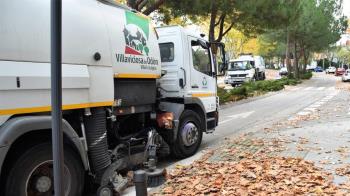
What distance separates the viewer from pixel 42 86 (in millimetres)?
5078

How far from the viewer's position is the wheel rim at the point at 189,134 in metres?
8.83

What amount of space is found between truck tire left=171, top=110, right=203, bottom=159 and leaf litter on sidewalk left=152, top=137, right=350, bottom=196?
566mm

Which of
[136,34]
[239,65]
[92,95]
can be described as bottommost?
[92,95]

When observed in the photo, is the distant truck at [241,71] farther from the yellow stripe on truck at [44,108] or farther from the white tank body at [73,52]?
the yellow stripe on truck at [44,108]

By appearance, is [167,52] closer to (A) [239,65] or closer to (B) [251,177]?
(B) [251,177]

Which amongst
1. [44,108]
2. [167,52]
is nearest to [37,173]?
[44,108]

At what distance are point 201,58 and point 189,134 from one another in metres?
1.70

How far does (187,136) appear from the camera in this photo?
8.90m

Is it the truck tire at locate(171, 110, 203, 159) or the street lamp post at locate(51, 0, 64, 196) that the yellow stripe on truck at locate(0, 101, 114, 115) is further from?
the truck tire at locate(171, 110, 203, 159)

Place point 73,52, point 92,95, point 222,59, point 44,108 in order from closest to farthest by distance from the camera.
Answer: point 44,108 < point 73,52 < point 92,95 < point 222,59

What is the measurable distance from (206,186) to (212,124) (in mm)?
4132

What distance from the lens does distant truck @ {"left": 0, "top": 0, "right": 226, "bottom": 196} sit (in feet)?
15.8

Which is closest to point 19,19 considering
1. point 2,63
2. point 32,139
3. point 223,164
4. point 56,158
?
point 2,63

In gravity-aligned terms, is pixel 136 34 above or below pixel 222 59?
above
